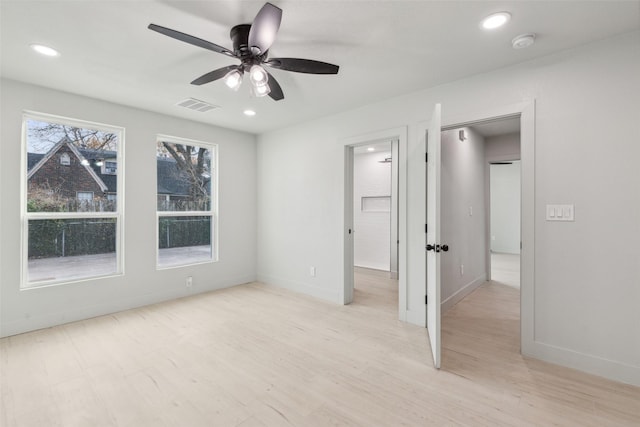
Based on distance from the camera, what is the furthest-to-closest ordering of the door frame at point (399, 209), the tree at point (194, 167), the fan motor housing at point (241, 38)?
the tree at point (194, 167) → the door frame at point (399, 209) → the fan motor housing at point (241, 38)

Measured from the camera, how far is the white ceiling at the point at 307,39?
6.25 ft

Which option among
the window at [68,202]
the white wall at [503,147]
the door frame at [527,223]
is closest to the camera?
the door frame at [527,223]

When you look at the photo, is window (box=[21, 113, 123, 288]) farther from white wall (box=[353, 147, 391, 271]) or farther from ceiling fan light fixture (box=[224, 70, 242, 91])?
white wall (box=[353, 147, 391, 271])

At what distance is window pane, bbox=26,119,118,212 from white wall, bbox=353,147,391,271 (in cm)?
421

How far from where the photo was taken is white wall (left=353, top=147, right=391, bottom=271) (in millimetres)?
6129

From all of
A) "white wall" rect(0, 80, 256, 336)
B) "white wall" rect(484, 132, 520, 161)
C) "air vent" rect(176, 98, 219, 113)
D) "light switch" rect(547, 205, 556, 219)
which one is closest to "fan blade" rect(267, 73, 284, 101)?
"air vent" rect(176, 98, 219, 113)

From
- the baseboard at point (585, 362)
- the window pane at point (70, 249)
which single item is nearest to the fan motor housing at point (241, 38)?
the window pane at point (70, 249)

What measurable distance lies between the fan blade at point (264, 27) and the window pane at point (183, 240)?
10.2ft

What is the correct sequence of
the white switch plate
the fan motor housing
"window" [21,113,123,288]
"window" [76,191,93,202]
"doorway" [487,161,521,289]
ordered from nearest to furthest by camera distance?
the fan motor housing < the white switch plate < "window" [21,113,123,288] < "window" [76,191,93,202] < "doorway" [487,161,521,289]

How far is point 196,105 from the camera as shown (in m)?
3.70

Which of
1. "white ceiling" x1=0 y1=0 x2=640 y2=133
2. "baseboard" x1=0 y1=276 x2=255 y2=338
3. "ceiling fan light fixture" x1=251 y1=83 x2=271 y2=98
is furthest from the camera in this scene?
"baseboard" x1=0 y1=276 x2=255 y2=338

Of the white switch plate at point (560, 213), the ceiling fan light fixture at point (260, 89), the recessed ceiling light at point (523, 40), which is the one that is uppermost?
the recessed ceiling light at point (523, 40)

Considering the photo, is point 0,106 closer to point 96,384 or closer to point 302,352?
point 96,384

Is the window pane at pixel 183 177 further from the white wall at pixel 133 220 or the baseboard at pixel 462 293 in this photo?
the baseboard at pixel 462 293
